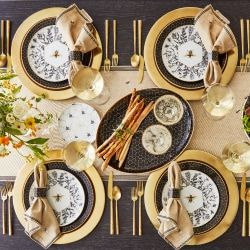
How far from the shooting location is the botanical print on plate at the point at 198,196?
1868mm

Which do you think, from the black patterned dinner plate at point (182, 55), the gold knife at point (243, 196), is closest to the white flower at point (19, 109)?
the black patterned dinner plate at point (182, 55)

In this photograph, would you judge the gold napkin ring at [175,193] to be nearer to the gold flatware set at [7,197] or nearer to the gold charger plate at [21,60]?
the gold charger plate at [21,60]

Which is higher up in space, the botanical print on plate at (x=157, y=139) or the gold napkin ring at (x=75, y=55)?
the gold napkin ring at (x=75, y=55)

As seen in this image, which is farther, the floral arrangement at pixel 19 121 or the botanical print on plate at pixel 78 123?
the botanical print on plate at pixel 78 123

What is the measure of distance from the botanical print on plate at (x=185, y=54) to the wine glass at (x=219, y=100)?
119 mm

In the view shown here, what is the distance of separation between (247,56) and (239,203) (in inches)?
27.6

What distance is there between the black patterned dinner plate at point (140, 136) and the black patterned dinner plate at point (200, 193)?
72 millimetres

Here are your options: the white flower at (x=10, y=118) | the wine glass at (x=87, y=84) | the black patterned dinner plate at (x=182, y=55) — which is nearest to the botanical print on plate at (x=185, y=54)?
the black patterned dinner plate at (x=182, y=55)

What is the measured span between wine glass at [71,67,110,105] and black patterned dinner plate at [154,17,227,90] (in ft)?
0.97

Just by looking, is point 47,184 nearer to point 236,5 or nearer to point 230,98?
point 230,98

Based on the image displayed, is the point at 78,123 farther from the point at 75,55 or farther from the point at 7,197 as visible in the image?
the point at 7,197

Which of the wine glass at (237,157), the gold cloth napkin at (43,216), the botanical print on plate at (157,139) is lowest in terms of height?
the gold cloth napkin at (43,216)

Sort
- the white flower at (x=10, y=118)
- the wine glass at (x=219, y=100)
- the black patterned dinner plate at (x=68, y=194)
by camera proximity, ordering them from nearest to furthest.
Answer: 1. the white flower at (x=10, y=118)
2. the wine glass at (x=219, y=100)
3. the black patterned dinner plate at (x=68, y=194)

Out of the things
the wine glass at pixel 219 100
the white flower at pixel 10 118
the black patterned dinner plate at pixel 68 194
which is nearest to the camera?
the white flower at pixel 10 118
